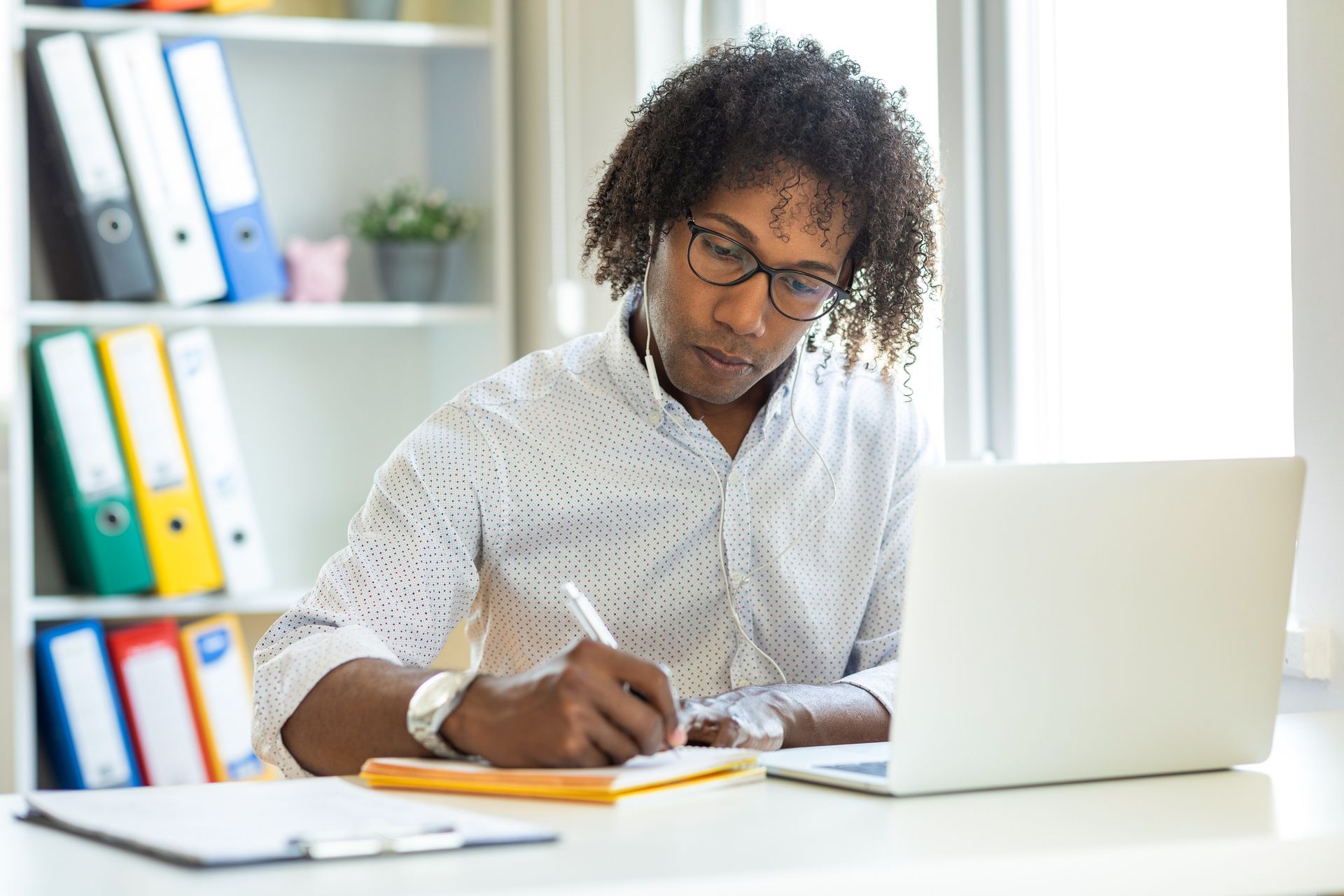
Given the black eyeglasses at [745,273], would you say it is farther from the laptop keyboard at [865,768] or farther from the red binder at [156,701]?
the red binder at [156,701]

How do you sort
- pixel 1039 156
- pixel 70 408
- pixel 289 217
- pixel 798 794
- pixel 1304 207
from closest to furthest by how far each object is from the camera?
pixel 798 794
pixel 1304 207
pixel 1039 156
pixel 70 408
pixel 289 217

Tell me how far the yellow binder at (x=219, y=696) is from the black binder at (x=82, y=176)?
60 cm

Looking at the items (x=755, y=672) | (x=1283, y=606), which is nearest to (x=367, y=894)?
(x=1283, y=606)

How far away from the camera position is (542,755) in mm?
946

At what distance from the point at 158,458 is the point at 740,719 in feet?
5.27

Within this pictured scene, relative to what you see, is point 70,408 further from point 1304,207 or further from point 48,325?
point 1304,207

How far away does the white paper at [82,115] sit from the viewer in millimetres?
2428

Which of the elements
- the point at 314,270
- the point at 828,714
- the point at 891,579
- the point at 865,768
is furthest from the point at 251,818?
the point at 314,270

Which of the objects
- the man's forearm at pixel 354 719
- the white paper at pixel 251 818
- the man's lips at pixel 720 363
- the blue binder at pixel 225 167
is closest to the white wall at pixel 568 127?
the blue binder at pixel 225 167

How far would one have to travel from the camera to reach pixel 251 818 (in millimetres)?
826

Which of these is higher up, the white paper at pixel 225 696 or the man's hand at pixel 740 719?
the man's hand at pixel 740 719

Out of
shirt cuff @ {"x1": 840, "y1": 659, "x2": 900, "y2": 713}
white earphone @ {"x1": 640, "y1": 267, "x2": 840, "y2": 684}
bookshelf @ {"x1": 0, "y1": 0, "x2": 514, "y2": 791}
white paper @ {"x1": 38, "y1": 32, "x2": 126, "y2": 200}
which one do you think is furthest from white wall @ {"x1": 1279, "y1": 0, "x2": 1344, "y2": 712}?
white paper @ {"x1": 38, "y1": 32, "x2": 126, "y2": 200}

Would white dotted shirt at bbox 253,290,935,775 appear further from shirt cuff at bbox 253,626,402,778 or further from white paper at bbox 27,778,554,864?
white paper at bbox 27,778,554,864

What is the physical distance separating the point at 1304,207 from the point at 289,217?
78.5 inches
